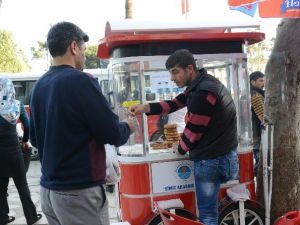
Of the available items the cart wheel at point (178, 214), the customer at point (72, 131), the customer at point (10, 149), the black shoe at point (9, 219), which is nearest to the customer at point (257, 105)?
the cart wheel at point (178, 214)

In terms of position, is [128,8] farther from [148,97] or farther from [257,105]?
[148,97]

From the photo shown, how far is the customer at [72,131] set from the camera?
214 cm

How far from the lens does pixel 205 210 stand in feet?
11.1

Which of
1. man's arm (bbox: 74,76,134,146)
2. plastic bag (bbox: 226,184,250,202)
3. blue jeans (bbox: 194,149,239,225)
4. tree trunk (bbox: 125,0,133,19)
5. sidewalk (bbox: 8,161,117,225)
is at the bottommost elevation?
sidewalk (bbox: 8,161,117,225)

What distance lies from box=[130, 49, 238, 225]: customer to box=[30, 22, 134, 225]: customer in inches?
41.2

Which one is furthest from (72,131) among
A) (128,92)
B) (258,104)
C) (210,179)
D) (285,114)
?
(258,104)

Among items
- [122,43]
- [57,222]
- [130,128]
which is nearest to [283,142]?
[122,43]

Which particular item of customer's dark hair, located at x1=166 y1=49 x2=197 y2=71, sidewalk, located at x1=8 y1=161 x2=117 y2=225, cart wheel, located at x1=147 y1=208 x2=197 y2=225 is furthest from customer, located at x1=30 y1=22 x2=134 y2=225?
sidewalk, located at x1=8 y1=161 x2=117 y2=225

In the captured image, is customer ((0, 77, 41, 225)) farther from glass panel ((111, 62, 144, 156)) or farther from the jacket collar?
the jacket collar

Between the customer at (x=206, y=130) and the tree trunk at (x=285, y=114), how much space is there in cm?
77

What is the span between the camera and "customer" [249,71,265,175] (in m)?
5.68

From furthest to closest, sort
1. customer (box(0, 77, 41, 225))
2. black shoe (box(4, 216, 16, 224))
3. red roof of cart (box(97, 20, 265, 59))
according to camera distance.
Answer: black shoe (box(4, 216, 16, 224)), customer (box(0, 77, 41, 225)), red roof of cart (box(97, 20, 265, 59))

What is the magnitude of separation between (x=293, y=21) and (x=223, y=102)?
125 centimetres

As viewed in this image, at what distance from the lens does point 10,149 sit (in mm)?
4754
